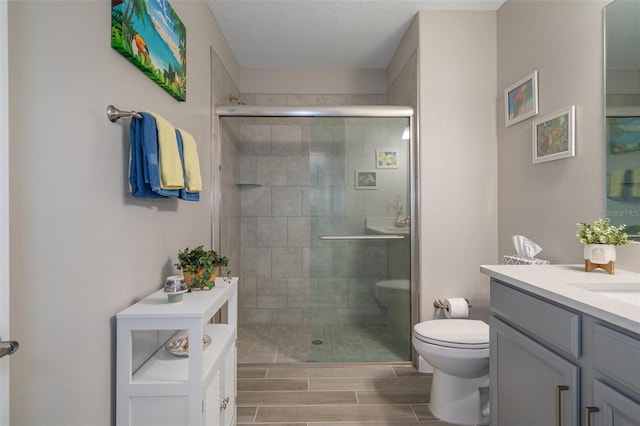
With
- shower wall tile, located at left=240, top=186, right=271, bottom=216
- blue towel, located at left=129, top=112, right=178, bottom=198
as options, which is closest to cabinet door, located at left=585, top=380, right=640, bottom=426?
blue towel, located at left=129, top=112, right=178, bottom=198

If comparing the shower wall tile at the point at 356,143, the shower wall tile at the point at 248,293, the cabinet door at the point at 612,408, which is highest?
the shower wall tile at the point at 356,143

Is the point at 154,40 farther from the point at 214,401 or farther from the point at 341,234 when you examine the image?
the point at 341,234

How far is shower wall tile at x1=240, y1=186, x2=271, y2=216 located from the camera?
2.95 m

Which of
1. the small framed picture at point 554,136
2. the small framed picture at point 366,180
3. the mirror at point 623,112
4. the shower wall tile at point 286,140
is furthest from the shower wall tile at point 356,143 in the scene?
the mirror at point 623,112

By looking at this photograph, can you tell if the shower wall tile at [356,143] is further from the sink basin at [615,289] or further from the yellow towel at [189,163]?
the sink basin at [615,289]

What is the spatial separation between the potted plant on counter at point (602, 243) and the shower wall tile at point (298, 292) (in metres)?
1.82

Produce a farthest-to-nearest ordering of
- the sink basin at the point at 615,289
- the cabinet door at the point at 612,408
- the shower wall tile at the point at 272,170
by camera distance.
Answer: the shower wall tile at the point at 272,170
the sink basin at the point at 615,289
the cabinet door at the point at 612,408

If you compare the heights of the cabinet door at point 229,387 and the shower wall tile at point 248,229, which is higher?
the shower wall tile at point 248,229

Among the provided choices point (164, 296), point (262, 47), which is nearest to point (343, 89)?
point (262, 47)

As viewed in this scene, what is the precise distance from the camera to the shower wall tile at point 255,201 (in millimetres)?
2945

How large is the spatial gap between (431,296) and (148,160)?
1.98m

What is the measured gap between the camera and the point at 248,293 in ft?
9.90

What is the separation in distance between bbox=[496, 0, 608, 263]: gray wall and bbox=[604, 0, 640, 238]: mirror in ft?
0.17

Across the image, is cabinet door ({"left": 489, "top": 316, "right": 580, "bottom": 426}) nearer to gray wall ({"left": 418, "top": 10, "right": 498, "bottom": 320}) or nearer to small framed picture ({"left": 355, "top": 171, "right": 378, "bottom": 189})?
gray wall ({"left": 418, "top": 10, "right": 498, "bottom": 320})
